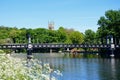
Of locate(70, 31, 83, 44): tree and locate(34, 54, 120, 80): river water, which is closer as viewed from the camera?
locate(34, 54, 120, 80): river water

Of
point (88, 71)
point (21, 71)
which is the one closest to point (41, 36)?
point (88, 71)

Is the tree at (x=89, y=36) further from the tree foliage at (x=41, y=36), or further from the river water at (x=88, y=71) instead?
the river water at (x=88, y=71)

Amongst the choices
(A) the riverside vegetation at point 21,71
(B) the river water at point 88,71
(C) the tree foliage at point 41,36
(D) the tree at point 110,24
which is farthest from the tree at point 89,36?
(A) the riverside vegetation at point 21,71

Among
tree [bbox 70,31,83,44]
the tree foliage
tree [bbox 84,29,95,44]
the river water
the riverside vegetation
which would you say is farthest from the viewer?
the tree foliage

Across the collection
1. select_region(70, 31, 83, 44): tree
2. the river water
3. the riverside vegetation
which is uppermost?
select_region(70, 31, 83, 44): tree

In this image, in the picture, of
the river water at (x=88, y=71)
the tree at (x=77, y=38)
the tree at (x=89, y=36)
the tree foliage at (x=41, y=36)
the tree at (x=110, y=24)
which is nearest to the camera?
the river water at (x=88, y=71)

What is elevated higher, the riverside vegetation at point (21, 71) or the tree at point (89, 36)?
the tree at point (89, 36)

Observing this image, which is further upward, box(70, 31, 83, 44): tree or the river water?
box(70, 31, 83, 44): tree

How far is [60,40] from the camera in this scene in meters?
194

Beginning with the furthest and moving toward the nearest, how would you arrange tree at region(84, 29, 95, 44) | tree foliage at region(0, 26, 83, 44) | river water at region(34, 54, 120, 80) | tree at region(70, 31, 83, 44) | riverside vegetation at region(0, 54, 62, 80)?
tree foliage at region(0, 26, 83, 44) → tree at region(70, 31, 83, 44) → tree at region(84, 29, 95, 44) → river water at region(34, 54, 120, 80) → riverside vegetation at region(0, 54, 62, 80)

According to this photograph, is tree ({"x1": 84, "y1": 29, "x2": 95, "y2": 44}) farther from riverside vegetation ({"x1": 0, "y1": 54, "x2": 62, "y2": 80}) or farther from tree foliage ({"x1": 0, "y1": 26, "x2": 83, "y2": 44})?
riverside vegetation ({"x1": 0, "y1": 54, "x2": 62, "y2": 80})

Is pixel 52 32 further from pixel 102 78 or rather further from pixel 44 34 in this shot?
pixel 102 78

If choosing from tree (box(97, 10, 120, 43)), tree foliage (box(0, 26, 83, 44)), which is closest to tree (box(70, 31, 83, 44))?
tree foliage (box(0, 26, 83, 44))

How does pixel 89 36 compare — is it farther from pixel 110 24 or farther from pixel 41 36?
pixel 110 24
